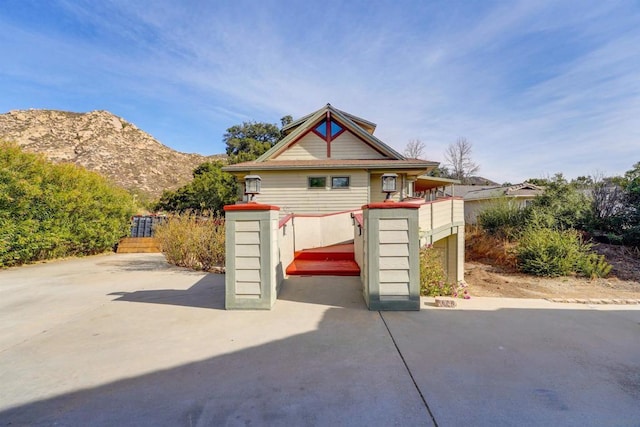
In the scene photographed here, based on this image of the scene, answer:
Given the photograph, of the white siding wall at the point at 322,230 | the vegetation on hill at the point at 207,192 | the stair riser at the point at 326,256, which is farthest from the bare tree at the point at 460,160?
the stair riser at the point at 326,256

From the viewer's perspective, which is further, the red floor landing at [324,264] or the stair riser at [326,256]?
the stair riser at [326,256]

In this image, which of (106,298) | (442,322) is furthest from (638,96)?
(106,298)

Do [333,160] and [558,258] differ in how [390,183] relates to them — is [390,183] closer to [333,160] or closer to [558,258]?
[333,160]

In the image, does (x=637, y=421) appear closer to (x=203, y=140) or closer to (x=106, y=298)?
(x=106, y=298)

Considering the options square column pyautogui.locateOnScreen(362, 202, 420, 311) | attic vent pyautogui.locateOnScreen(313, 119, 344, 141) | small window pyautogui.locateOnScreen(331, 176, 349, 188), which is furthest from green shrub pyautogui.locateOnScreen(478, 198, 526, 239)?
square column pyautogui.locateOnScreen(362, 202, 420, 311)

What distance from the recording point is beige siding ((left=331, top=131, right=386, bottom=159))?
1320cm

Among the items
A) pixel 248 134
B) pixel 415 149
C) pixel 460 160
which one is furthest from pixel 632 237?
pixel 248 134

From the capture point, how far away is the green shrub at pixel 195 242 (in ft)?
25.6

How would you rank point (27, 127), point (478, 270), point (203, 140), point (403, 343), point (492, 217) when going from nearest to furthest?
point (403, 343) < point (478, 270) < point (492, 217) < point (203, 140) < point (27, 127)

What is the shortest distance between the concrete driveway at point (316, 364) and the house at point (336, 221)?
534 millimetres

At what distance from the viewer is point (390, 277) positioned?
432 cm

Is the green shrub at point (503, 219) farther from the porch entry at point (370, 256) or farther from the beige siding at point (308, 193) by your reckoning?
the porch entry at point (370, 256)

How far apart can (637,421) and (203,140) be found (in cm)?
2944

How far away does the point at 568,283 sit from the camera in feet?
29.1
